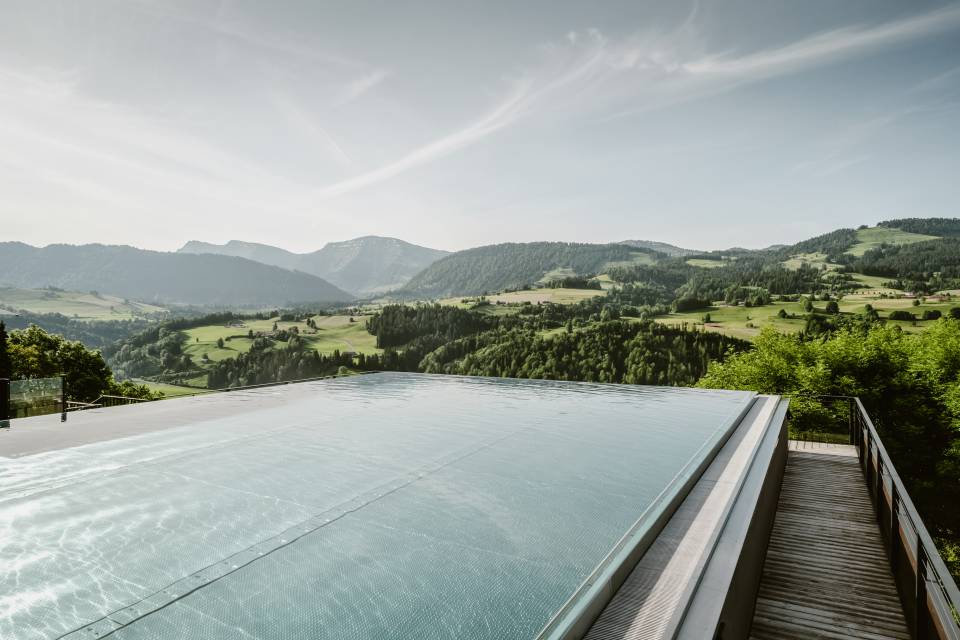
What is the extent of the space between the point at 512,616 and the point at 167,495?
2905mm

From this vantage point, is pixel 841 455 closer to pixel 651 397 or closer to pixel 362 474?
pixel 651 397

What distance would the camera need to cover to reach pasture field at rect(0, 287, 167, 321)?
117250mm

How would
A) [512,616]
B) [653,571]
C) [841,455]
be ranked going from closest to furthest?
1. [512,616]
2. [653,571]
3. [841,455]

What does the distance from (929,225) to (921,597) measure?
160985mm

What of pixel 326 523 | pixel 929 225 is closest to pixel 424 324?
pixel 326 523

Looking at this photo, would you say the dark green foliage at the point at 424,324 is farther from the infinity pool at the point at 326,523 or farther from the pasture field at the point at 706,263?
the pasture field at the point at 706,263

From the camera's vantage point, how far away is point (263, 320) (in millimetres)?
85875

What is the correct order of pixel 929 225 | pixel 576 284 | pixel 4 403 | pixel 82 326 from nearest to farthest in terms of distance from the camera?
1. pixel 4 403
2. pixel 576 284
3. pixel 82 326
4. pixel 929 225

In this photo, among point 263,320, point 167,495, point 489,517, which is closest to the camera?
point 489,517

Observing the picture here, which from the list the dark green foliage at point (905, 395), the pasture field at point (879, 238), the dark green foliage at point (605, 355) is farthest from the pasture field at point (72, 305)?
the pasture field at point (879, 238)

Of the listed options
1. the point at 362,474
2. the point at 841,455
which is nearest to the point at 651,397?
the point at 841,455

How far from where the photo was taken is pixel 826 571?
179 inches

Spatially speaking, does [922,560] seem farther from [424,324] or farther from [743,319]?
[424,324]

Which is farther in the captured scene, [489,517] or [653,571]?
[489,517]
